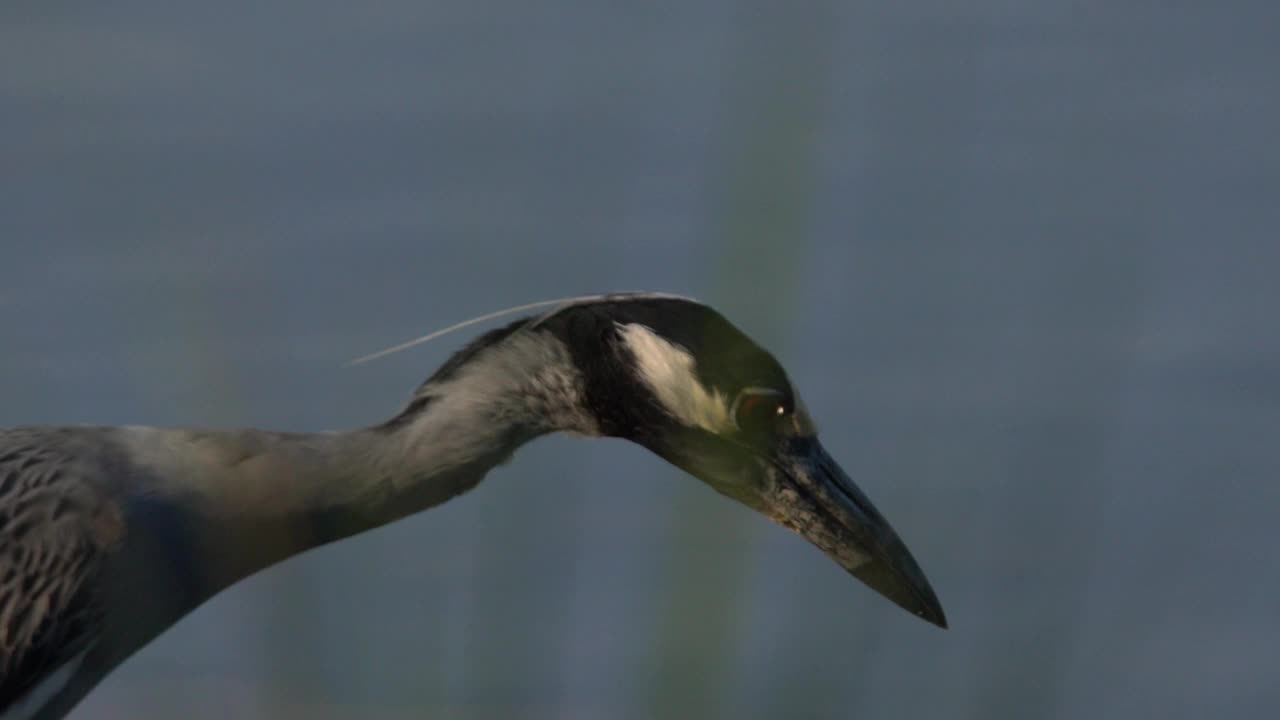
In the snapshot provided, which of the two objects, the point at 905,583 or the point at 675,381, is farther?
the point at 905,583

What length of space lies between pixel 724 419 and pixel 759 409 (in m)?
0.07

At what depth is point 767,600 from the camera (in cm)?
529

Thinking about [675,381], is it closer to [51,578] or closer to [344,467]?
[344,467]

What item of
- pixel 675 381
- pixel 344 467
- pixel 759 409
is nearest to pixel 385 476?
pixel 344 467

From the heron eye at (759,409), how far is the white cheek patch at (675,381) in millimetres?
23

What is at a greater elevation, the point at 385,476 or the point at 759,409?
the point at 759,409

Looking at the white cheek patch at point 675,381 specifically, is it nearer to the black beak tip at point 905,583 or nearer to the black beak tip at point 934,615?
the black beak tip at point 905,583

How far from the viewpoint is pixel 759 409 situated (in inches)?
161

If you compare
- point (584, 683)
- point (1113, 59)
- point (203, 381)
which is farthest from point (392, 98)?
point (203, 381)

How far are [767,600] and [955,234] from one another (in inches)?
77.6

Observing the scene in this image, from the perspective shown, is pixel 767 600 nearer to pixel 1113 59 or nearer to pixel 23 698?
pixel 23 698

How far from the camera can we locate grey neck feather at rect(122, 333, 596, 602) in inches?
160

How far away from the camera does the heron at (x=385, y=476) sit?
405 centimetres

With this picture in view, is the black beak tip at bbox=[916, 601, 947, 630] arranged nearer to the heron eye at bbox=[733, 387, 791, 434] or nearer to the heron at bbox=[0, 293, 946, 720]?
the heron at bbox=[0, 293, 946, 720]
